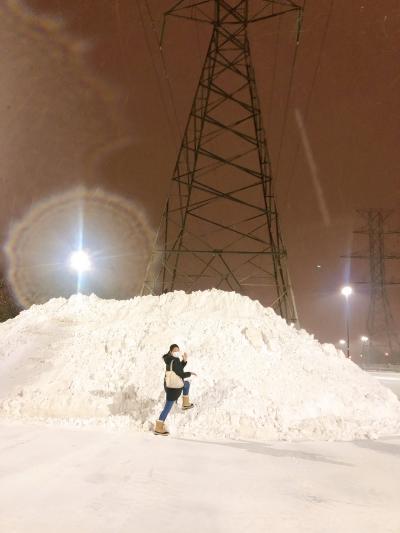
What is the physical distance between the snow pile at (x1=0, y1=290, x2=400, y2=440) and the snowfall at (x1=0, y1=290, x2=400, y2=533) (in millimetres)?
39

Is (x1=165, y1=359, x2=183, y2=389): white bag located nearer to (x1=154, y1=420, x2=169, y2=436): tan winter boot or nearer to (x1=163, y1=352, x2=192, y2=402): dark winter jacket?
(x1=163, y1=352, x2=192, y2=402): dark winter jacket

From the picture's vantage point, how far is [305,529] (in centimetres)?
364

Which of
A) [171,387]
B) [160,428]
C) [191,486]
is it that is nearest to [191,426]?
[160,428]

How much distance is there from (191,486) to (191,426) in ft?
11.9

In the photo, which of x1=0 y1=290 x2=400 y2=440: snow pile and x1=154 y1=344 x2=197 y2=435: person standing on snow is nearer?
x1=154 y1=344 x2=197 y2=435: person standing on snow

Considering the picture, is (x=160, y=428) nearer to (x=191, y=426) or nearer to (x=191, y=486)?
(x=191, y=426)

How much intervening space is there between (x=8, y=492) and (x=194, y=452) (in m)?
2.88

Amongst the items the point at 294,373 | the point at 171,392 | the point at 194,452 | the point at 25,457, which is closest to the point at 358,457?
the point at 194,452

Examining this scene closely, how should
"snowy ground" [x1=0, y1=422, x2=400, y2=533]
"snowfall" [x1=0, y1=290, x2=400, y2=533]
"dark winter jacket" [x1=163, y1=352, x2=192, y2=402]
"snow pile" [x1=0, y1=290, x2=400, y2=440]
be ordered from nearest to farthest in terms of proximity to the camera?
"snowy ground" [x1=0, y1=422, x2=400, y2=533], "snowfall" [x1=0, y1=290, x2=400, y2=533], "dark winter jacket" [x1=163, y1=352, x2=192, y2=402], "snow pile" [x1=0, y1=290, x2=400, y2=440]

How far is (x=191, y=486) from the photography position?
15.5 feet

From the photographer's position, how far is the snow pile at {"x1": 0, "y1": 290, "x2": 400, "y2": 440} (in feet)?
28.0

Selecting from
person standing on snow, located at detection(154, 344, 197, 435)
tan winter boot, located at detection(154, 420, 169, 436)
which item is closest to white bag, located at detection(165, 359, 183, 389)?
person standing on snow, located at detection(154, 344, 197, 435)

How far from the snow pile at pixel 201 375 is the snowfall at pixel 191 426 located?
4 centimetres

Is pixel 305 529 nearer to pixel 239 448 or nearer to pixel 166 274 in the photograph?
pixel 239 448
